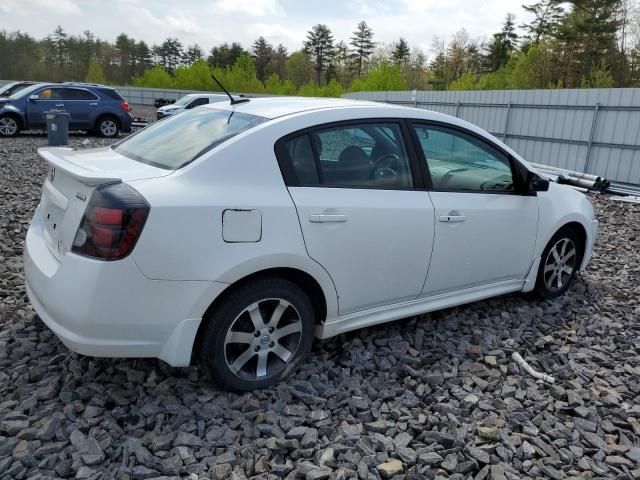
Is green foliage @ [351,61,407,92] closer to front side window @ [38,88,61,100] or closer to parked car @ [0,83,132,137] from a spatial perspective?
parked car @ [0,83,132,137]

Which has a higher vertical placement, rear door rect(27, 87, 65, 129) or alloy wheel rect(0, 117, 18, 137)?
rear door rect(27, 87, 65, 129)

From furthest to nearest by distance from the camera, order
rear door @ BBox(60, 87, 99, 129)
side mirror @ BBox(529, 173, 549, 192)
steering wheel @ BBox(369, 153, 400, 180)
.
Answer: rear door @ BBox(60, 87, 99, 129) → side mirror @ BBox(529, 173, 549, 192) → steering wheel @ BBox(369, 153, 400, 180)

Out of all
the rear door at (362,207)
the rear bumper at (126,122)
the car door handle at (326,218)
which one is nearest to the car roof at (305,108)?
the rear door at (362,207)

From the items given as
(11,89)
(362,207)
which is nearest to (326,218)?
(362,207)

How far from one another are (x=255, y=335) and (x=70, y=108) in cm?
1538

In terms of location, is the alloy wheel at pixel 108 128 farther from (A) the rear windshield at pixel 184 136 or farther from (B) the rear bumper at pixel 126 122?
(A) the rear windshield at pixel 184 136

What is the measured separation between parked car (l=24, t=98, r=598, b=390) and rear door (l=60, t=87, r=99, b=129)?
14.0 metres

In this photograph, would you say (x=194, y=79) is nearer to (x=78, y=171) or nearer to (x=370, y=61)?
(x=370, y=61)

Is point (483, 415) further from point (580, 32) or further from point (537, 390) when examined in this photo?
point (580, 32)

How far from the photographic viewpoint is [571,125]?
13.0 metres

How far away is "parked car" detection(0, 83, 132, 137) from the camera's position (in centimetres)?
1495

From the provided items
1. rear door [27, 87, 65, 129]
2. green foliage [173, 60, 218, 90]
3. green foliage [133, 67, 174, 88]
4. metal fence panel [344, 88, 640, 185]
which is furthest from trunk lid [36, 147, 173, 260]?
green foliage [133, 67, 174, 88]

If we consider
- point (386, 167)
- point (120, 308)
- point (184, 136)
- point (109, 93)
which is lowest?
point (120, 308)

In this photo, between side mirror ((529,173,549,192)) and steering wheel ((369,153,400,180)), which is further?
side mirror ((529,173,549,192))
